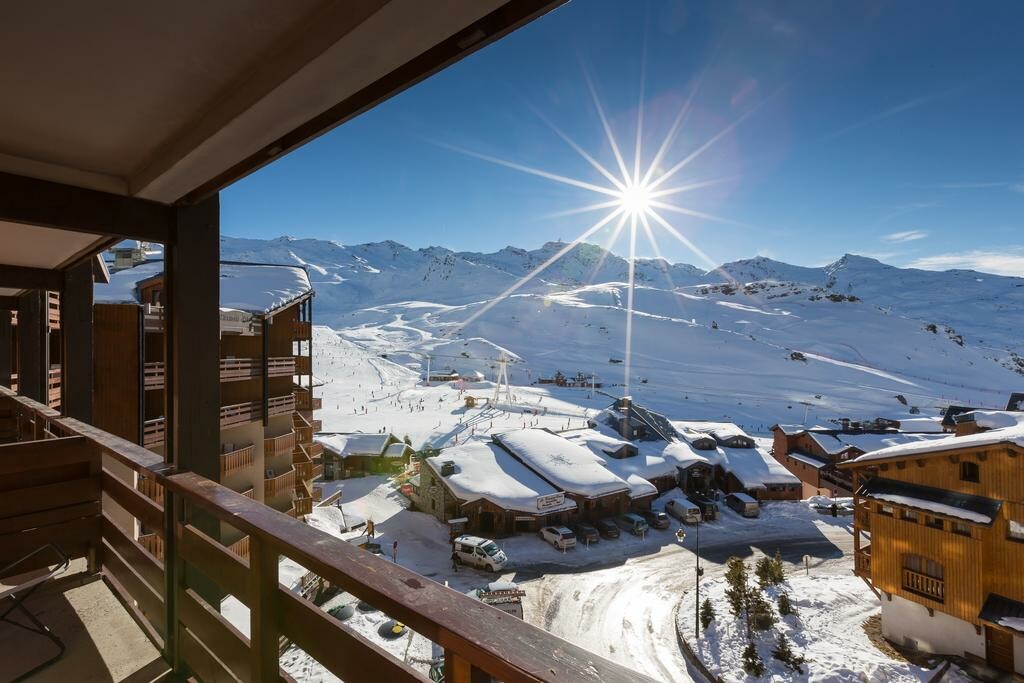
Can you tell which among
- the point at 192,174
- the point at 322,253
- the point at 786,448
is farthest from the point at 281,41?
the point at 322,253

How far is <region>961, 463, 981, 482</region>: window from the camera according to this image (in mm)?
8070

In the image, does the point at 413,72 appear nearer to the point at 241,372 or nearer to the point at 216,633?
the point at 216,633

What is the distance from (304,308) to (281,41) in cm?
1118

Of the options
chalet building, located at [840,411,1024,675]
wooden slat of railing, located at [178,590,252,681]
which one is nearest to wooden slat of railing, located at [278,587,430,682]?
wooden slat of railing, located at [178,590,252,681]

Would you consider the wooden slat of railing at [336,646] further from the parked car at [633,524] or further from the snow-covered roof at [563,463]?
the parked car at [633,524]

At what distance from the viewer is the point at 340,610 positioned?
890 centimetres

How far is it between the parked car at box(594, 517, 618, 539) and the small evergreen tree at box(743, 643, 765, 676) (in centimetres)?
571

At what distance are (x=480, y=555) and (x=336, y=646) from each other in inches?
451

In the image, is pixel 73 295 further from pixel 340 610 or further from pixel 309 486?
pixel 309 486

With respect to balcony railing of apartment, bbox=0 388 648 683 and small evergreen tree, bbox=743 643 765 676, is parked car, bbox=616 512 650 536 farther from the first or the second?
balcony railing of apartment, bbox=0 388 648 683

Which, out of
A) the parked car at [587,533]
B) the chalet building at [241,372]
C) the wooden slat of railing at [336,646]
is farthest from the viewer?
the parked car at [587,533]

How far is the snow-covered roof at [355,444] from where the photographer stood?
64.6 feet

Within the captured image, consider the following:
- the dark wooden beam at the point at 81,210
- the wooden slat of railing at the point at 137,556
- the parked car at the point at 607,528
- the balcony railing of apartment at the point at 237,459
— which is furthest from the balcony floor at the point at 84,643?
the parked car at the point at 607,528

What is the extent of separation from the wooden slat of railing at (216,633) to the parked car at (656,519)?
1524cm
